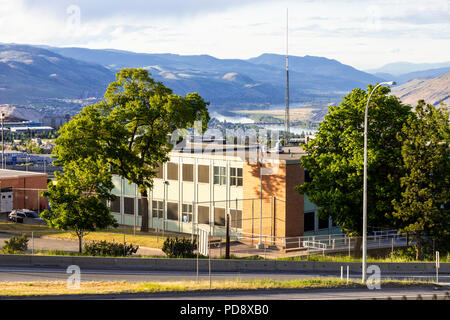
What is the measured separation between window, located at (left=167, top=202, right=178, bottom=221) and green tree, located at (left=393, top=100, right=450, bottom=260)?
71.2 ft

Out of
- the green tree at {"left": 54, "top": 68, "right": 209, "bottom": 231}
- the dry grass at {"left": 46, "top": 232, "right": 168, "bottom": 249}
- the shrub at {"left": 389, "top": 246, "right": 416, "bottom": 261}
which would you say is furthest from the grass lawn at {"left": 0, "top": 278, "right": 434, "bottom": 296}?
the green tree at {"left": 54, "top": 68, "right": 209, "bottom": 231}

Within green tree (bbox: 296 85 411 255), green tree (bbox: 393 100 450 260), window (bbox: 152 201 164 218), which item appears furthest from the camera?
window (bbox: 152 201 164 218)

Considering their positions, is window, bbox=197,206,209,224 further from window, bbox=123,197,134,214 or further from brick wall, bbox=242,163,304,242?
window, bbox=123,197,134,214

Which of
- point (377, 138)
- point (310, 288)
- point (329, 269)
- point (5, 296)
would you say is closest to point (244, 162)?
point (377, 138)

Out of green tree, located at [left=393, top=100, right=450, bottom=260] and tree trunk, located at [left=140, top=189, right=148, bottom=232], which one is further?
tree trunk, located at [left=140, top=189, right=148, bottom=232]

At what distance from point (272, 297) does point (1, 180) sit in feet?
140

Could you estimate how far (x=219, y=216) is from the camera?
50719mm

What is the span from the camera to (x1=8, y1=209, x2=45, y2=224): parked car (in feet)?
186

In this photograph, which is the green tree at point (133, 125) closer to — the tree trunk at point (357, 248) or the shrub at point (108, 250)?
the shrub at point (108, 250)

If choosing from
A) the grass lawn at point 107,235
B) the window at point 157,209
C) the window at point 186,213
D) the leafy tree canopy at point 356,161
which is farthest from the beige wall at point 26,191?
the leafy tree canopy at point 356,161

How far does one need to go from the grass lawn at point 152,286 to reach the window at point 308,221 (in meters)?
18.7

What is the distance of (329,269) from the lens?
35844 mm

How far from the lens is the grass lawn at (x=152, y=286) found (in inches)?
986

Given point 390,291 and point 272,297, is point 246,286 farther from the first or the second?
point 390,291
